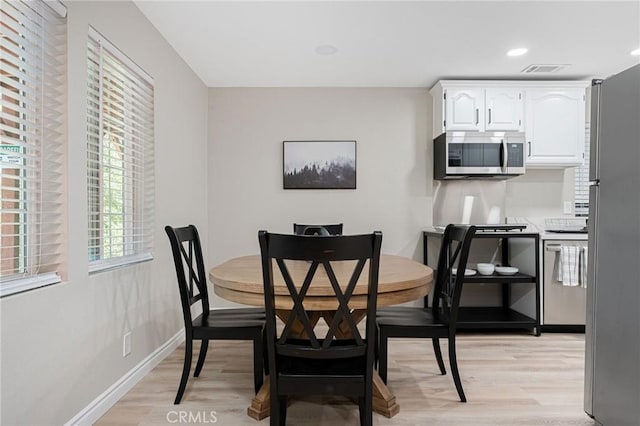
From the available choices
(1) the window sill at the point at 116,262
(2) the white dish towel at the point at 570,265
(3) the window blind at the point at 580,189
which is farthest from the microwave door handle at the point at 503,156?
(1) the window sill at the point at 116,262

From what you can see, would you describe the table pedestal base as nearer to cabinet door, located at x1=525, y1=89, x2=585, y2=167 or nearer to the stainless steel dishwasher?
the stainless steel dishwasher

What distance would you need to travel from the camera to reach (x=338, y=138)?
4086mm

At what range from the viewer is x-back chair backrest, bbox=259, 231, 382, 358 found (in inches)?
57.1

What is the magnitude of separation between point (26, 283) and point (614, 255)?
8.07 feet

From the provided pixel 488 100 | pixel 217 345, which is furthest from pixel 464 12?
pixel 217 345

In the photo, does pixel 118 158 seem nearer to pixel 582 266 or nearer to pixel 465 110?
pixel 465 110

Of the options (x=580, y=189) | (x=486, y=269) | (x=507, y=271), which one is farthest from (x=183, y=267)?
(x=580, y=189)

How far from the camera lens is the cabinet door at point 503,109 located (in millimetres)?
3719

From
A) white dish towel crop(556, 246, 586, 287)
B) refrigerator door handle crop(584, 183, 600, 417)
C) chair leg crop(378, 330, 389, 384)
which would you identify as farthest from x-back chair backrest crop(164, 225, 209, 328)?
white dish towel crop(556, 246, 586, 287)

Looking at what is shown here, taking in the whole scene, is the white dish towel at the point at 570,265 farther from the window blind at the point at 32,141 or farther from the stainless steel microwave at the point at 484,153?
the window blind at the point at 32,141

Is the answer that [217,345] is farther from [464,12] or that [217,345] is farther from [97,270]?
[464,12]

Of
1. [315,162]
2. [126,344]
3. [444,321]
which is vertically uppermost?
[315,162]

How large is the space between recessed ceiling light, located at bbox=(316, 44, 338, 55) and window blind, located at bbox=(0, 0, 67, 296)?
5.95 ft

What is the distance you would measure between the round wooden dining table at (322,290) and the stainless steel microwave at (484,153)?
5.98 ft
